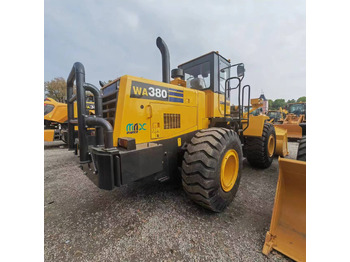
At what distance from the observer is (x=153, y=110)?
8.70 feet

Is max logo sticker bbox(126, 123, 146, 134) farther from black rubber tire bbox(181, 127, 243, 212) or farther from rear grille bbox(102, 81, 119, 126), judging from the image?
black rubber tire bbox(181, 127, 243, 212)

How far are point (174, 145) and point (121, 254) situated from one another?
1698 mm

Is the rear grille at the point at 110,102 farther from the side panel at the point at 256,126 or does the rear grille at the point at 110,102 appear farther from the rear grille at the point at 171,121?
the side panel at the point at 256,126

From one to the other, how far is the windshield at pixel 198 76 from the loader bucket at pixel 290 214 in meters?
2.39

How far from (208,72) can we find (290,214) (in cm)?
308

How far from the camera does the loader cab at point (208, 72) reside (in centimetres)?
370

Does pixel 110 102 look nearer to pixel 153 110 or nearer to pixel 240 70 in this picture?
pixel 153 110

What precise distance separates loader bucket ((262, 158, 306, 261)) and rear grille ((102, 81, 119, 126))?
2411 mm

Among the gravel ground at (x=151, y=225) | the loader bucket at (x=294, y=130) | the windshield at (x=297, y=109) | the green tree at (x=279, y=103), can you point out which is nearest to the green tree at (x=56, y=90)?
the gravel ground at (x=151, y=225)

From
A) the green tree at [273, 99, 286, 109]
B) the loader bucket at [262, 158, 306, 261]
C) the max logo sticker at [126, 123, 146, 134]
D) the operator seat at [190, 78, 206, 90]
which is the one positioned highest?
the green tree at [273, 99, 286, 109]

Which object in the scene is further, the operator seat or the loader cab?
the operator seat

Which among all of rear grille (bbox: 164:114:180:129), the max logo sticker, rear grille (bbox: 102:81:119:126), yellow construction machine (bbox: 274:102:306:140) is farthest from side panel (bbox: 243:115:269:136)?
yellow construction machine (bbox: 274:102:306:140)

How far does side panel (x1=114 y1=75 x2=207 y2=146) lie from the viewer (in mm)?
2361

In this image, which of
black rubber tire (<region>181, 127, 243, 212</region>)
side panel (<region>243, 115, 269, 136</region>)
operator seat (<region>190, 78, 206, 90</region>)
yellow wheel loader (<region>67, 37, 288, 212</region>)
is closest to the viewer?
yellow wheel loader (<region>67, 37, 288, 212</region>)
